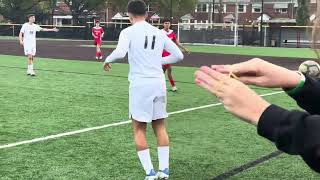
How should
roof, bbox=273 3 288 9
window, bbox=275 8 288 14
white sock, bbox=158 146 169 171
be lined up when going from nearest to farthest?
white sock, bbox=158 146 169 171 → roof, bbox=273 3 288 9 → window, bbox=275 8 288 14

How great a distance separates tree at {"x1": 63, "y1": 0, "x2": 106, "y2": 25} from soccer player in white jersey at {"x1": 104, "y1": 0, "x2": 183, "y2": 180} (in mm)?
66780

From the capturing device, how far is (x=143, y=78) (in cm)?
578

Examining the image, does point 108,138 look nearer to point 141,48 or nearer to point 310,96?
point 141,48

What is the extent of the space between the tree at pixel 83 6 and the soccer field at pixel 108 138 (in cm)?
5894

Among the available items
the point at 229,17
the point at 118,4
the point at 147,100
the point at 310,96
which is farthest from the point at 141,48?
the point at 229,17

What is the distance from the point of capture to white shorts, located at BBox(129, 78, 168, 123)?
18.7 ft

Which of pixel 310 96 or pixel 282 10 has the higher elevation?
pixel 282 10

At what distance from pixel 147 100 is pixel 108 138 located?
91.3 inches

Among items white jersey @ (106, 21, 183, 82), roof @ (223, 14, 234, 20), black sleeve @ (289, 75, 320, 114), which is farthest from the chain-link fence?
black sleeve @ (289, 75, 320, 114)

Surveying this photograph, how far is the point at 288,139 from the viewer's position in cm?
147

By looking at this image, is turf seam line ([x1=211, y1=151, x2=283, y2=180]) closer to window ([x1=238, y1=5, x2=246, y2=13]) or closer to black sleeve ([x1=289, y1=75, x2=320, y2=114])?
black sleeve ([x1=289, y1=75, x2=320, y2=114])

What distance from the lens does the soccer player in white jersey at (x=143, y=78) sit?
18.8 feet

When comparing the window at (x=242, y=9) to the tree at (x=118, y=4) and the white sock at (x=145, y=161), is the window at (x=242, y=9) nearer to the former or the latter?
the tree at (x=118, y=4)

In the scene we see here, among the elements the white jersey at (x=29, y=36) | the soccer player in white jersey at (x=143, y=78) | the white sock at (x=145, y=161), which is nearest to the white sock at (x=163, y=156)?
the soccer player in white jersey at (x=143, y=78)
